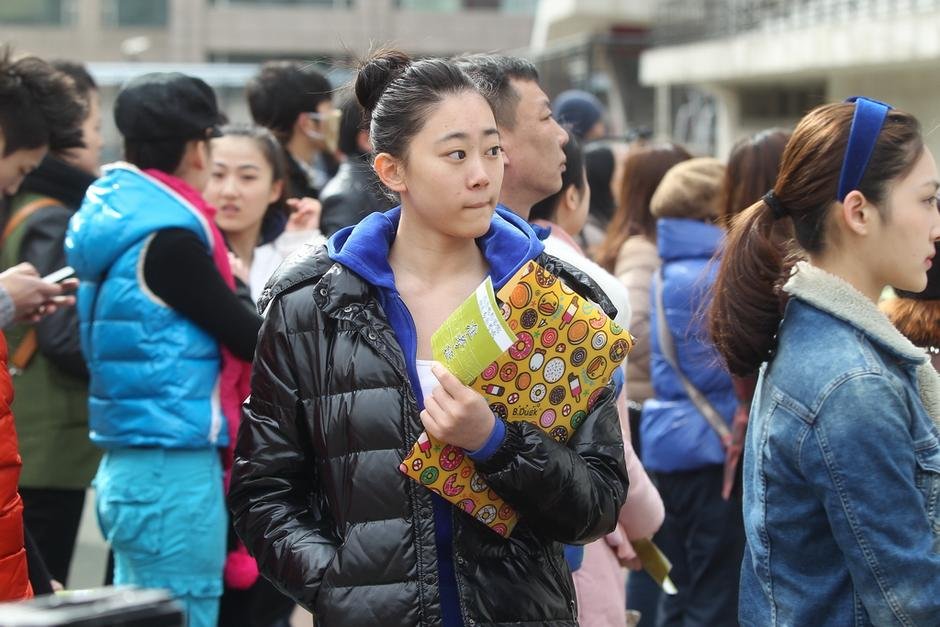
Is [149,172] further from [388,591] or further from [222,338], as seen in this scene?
[388,591]

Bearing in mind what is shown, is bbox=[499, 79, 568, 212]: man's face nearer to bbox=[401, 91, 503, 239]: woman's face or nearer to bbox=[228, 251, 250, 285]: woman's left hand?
bbox=[401, 91, 503, 239]: woman's face

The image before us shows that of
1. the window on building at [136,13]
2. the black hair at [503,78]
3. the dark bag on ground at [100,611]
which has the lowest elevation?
the window on building at [136,13]

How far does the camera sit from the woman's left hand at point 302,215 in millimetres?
5363

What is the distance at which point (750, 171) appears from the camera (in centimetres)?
487

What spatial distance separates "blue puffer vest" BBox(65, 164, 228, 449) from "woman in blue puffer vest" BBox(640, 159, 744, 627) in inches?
67.5

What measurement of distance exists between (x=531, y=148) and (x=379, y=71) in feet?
2.73

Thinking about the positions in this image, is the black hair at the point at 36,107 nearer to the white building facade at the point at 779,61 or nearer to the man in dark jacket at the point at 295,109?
the man in dark jacket at the point at 295,109

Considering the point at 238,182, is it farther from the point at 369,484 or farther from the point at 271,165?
the point at 369,484

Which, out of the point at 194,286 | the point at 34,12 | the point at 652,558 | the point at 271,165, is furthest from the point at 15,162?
the point at 34,12

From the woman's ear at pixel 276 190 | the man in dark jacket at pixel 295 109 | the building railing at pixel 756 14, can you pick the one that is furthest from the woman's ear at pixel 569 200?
the building railing at pixel 756 14

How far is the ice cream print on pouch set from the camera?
2375 millimetres

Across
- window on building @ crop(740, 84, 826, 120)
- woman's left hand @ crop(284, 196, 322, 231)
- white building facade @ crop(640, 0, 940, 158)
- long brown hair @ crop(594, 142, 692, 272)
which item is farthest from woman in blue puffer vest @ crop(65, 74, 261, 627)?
window on building @ crop(740, 84, 826, 120)

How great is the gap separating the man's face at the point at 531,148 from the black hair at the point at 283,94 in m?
2.75

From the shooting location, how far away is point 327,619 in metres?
2.55
